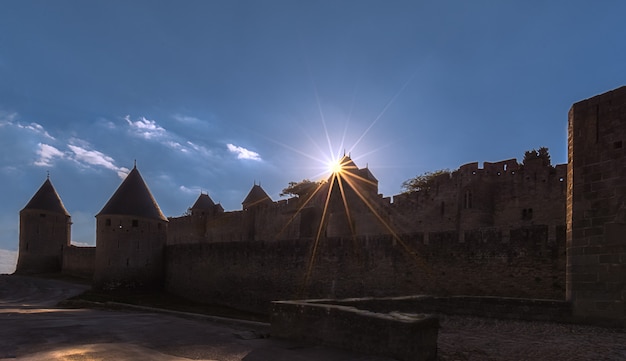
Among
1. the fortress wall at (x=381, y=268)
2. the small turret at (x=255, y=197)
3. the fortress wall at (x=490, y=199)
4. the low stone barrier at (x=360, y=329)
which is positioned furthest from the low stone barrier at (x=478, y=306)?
the small turret at (x=255, y=197)

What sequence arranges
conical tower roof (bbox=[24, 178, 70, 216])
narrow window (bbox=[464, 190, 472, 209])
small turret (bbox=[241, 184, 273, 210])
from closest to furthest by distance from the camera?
narrow window (bbox=[464, 190, 472, 209])
conical tower roof (bbox=[24, 178, 70, 216])
small turret (bbox=[241, 184, 273, 210])

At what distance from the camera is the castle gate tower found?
8.32m

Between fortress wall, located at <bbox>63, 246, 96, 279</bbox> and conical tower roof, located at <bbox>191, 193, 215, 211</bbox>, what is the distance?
18564 mm

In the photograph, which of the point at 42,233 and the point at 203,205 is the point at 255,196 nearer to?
the point at 203,205

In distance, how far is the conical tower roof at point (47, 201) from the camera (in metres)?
37.1

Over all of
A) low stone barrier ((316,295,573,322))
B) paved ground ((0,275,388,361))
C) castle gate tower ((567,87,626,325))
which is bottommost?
paved ground ((0,275,388,361))

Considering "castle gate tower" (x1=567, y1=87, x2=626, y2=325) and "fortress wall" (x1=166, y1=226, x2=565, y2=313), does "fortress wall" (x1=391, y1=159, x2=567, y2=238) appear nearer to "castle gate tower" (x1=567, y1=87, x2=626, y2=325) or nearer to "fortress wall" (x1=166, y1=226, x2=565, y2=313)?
"fortress wall" (x1=166, y1=226, x2=565, y2=313)

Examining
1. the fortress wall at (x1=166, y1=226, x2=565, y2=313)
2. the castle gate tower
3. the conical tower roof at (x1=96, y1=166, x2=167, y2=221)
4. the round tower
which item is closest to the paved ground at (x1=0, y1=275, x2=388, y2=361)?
the castle gate tower

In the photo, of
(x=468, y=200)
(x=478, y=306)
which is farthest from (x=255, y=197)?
(x=478, y=306)

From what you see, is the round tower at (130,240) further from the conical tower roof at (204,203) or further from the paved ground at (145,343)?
the conical tower roof at (204,203)

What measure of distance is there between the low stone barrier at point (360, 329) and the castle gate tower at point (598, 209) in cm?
393

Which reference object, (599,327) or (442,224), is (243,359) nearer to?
(599,327)

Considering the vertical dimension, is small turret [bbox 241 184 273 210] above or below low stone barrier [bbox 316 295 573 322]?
above

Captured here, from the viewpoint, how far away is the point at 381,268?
53.2 feet
